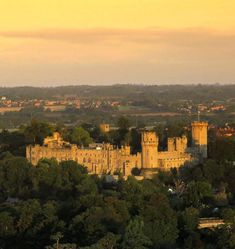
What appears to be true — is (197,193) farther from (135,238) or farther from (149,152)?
(135,238)

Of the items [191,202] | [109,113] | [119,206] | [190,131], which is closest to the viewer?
[119,206]

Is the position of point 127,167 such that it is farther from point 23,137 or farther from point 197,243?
point 197,243

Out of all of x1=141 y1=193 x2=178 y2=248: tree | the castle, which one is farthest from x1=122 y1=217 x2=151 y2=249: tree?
the castle

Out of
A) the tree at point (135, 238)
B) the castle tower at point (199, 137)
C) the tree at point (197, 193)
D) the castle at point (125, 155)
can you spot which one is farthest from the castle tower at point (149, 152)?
the tree at point (135, 238)

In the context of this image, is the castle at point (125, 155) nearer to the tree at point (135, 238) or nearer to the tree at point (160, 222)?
the tree at point (160, 222)

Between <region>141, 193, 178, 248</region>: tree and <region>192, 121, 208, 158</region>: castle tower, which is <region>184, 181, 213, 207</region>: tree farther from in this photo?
<region>192, 121, 208, 158</region>: castle tower

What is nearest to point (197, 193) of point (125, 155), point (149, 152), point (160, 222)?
point (160, 222)

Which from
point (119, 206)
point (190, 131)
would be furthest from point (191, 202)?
point (190, 131)
